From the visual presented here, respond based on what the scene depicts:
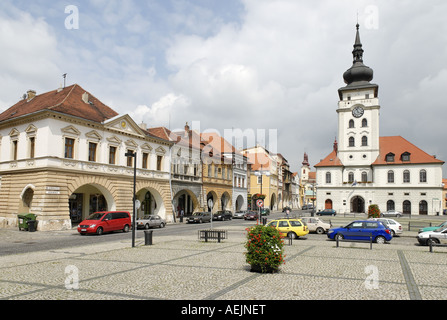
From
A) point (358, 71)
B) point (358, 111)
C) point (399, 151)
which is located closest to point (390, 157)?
point (399, 151)

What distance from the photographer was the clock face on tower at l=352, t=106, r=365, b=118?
68375mm

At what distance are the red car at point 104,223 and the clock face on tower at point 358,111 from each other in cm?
5316

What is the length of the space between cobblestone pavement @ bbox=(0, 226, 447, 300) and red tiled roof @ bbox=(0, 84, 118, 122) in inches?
669

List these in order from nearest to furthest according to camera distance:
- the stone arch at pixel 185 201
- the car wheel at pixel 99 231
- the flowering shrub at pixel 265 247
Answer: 1. the flowering shrub at pixel 265 247
2. the car wheel at pixel 99 231
3. the stone arch at pixel 185 201

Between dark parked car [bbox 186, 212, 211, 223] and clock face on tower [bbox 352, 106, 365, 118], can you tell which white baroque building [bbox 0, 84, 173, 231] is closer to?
dark parked car [bbox 186, 212, 211, 223]

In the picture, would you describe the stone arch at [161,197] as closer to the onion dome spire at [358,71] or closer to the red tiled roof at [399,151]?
the red tiled roof at [399,151]

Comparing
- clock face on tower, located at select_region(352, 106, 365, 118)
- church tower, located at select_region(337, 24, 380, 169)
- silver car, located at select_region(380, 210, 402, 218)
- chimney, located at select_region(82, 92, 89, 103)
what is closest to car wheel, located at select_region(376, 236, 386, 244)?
chimney, located at select_region(82, 92, 89, 103)

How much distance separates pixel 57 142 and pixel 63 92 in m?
8.01

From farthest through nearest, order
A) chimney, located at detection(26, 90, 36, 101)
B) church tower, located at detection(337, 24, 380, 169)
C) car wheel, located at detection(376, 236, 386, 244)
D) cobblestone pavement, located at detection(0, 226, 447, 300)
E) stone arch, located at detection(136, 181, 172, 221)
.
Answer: church tower, located at detection(337, 24, 380, 169) < stone arch, located at detection(136, 181, 172, 221) < chimney, located at detection(26, 90, 36, 101) < car wheel, located at detection(376, 236, 386, 244) < cobblestone pavement, located at detection(0, 226, 447, 300)

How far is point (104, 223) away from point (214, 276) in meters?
17.5

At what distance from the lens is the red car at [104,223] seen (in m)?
25.2

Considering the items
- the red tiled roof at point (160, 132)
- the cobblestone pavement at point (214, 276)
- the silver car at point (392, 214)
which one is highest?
the red tiled roof at point (160, 132)

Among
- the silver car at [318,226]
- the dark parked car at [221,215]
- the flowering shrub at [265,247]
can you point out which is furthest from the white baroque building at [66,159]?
the flowering shrub at [265,247]

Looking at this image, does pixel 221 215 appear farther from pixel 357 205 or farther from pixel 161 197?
pixel 357 205
